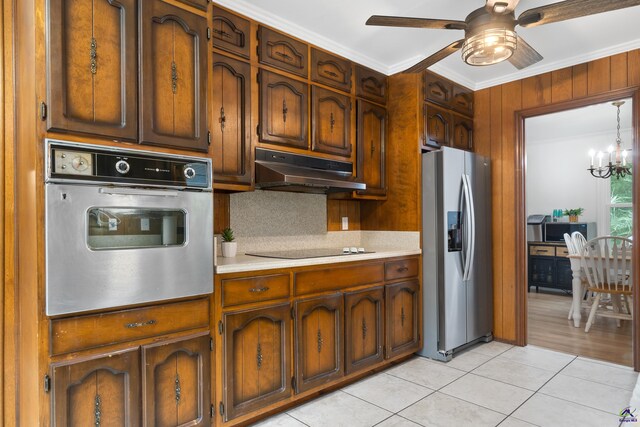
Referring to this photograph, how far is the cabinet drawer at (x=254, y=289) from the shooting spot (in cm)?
212

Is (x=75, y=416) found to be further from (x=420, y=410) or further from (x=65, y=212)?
(x=420, y=410)

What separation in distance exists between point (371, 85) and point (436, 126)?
28.1 inches

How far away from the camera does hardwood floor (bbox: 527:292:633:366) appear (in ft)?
11.4

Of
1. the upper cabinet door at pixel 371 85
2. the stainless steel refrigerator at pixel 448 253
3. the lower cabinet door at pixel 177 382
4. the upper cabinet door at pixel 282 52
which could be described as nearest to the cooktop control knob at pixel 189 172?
the lower cabinet door at pixel 177 382

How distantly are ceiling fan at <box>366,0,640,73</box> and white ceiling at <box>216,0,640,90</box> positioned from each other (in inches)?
18.4

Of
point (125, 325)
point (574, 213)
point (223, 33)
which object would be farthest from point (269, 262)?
point (574, 213)

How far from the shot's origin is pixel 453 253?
3.34m

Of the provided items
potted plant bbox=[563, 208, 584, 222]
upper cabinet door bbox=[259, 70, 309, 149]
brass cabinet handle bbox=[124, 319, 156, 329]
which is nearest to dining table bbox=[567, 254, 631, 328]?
potted plant bbox=[563, 208, 584, 222]

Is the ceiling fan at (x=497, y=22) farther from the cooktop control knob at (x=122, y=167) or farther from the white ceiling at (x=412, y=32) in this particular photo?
the cooktop control knob at (x=122, y=167)

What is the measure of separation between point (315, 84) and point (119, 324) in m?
2.14

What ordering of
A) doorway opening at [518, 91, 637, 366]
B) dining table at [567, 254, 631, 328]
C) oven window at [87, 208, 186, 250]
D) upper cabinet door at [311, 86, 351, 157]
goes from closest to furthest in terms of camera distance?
oven window at [87, 208, 186, 250]
upper cabinet door at [311, 86, 351, 157]
dining table at [567, 254, 631, 328]
doorway opening at [518, 91, 637, 366]

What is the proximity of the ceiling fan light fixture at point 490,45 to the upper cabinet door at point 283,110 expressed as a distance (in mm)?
1186

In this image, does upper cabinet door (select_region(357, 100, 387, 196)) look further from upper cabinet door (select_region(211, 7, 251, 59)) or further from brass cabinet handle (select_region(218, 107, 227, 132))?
brass cabinet handle (select_region(218, 107, 227, 132))

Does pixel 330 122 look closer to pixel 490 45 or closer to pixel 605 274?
pixel 490 45
